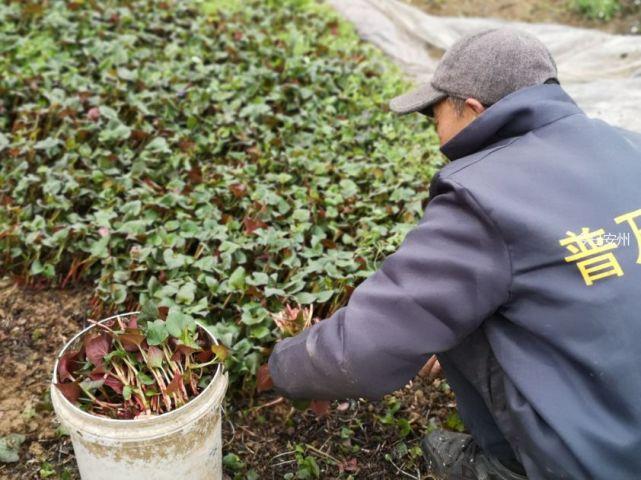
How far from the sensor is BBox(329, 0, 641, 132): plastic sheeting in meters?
4.27

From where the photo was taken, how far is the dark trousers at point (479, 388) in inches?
72.5

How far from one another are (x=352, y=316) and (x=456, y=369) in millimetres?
486

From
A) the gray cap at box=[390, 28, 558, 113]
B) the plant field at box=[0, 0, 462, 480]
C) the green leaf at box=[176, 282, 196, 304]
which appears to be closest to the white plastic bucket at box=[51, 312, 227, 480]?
the plant field at box=[0, 0, 462, 480]

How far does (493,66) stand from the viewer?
1874 mm

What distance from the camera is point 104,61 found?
173 inches

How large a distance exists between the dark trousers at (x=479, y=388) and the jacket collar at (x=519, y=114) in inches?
20.8

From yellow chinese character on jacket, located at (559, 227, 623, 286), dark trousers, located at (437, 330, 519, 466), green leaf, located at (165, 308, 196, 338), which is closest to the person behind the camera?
yellow chinese character on jacket, located at (559, 227, 623, 286)

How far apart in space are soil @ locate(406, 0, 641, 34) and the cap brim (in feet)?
20.5

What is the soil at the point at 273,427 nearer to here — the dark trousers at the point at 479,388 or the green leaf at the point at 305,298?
the green leaf at the point at 305,298

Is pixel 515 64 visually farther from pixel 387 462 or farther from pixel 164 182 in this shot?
pixel 164 182

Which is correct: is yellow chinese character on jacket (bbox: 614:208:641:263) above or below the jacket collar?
below

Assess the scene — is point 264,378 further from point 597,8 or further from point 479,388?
point 597,8

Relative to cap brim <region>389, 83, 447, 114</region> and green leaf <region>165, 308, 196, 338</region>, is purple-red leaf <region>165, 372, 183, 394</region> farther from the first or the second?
cap brim <region>389, 83, 447, 114</region>

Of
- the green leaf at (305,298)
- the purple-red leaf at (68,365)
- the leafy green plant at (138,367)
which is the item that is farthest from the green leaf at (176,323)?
the green leaf at (305,298)
